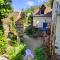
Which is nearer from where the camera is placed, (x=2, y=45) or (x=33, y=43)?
(x=2, y=45)

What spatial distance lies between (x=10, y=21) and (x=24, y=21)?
18.1 m

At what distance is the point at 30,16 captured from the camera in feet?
148

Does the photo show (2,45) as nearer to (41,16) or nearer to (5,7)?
(5,7)

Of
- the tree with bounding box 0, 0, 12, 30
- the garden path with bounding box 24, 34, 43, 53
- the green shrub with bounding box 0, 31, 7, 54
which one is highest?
the tree with bounding box 0, 0, 12, 30

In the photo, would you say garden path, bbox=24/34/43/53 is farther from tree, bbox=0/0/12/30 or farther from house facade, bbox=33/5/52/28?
house facade, bbox=33/5/52/28

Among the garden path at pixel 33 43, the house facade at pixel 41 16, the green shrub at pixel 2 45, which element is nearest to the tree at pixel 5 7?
the green shrub at pixel 2 45

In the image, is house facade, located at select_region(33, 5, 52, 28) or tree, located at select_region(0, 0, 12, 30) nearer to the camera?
tree, located at select_region(0, 0, 12, 30)

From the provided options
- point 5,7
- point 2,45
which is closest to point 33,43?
point 5,7

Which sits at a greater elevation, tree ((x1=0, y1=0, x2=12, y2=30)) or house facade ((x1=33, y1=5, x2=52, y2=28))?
tree ((x1=0, y1=0, x2=12, y2=30))

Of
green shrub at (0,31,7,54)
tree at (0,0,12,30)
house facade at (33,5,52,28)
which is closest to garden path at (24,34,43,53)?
green shrub at (0,31,7,54)

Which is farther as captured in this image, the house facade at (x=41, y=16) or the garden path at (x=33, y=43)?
the house facade at (x=41, y=16)

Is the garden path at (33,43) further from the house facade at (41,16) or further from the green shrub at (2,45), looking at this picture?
the house facade at (41,16)

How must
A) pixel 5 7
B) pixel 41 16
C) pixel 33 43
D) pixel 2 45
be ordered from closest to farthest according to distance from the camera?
pixel 2 45 → pixel 5 7 → pixel 33 43 → pixel 41 16

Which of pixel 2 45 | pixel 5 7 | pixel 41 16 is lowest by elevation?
pixel 2 45
